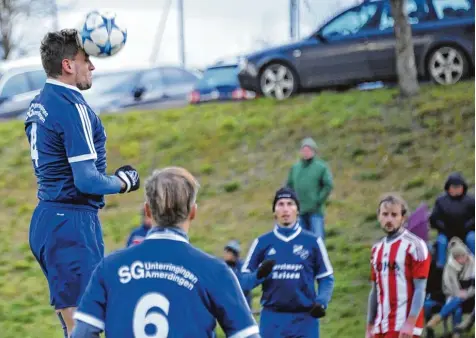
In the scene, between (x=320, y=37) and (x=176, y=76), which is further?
(x=176, y=76)

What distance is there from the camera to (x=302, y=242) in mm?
9539

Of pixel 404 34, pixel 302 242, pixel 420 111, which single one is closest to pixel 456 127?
pixel 420 111

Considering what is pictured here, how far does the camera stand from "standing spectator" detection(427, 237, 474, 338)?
38.8ft

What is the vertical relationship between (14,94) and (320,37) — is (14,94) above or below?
below

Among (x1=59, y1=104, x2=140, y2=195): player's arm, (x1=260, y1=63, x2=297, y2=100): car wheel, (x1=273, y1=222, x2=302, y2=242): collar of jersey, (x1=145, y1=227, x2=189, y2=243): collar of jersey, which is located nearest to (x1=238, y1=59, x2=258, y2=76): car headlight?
(x1=260, y1=63, x2=297, y2=100): car wheel

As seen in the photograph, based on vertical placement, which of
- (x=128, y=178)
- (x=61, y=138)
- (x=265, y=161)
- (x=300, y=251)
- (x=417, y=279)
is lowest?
(x=417, y=279)

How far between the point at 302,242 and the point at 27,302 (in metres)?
6.01

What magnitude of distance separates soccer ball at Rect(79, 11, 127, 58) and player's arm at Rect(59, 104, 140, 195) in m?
0.42

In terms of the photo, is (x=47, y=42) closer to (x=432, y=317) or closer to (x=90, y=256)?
(x=90, y=256)

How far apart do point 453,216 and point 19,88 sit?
15524 mm

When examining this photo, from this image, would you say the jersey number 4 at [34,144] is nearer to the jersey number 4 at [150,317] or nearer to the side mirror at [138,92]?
the jersey number 4 at [150,317]

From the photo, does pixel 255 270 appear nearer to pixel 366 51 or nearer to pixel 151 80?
pixel 366 51

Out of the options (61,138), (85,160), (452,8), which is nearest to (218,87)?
(452,8)

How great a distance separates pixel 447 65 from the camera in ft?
65.9
